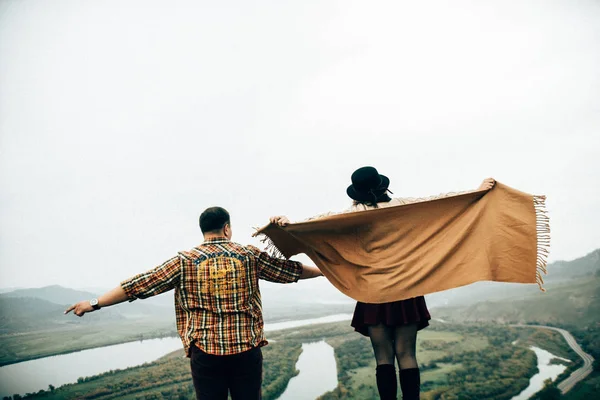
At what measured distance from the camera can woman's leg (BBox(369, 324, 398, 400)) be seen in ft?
10.1

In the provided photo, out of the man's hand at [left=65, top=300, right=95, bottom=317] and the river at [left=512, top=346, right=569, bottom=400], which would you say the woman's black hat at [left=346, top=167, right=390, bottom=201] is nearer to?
the man's hand at [left=65, top=300, right=95, bottom=317]

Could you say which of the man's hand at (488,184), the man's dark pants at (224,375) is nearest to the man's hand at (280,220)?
the man's dark pants at (224,375)

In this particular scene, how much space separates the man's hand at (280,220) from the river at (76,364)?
49459 millimetres

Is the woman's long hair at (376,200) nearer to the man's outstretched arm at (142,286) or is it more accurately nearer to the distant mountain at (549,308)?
the man's outstretched arm at (142,286)

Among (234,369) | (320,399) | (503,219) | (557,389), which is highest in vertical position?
(503,219)

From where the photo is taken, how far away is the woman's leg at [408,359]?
3.00 meters

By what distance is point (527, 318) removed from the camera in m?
74.4

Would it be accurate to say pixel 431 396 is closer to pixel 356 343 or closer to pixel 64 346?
pixel 356 343

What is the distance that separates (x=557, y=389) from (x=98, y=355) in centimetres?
6050

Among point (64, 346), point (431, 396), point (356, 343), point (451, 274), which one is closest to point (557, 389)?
point (431, 396)

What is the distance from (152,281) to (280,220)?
1.18 meters

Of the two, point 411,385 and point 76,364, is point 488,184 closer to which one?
point 411,385

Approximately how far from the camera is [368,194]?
352 cm

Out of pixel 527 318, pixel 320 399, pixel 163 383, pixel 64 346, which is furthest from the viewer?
pixel 527 318
